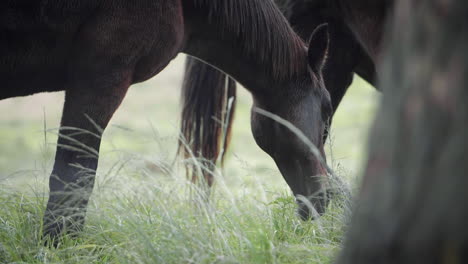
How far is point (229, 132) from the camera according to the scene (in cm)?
456

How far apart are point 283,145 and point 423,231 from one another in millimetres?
2306

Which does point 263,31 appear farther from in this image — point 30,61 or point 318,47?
point 30,61

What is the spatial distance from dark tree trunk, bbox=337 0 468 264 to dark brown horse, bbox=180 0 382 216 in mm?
1988

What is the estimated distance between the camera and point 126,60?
2.75m

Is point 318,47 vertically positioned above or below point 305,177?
above

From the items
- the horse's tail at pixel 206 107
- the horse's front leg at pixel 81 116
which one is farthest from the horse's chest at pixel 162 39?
the horse's tail at pixel 206 107

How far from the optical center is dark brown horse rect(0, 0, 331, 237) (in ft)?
8.64

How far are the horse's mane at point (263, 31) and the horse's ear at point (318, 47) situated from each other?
2.2 inches

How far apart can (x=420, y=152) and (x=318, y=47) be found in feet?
7.60

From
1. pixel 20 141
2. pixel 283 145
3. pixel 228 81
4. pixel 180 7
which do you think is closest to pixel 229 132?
pixel 228 81

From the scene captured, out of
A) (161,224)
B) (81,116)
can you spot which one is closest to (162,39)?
(81,116)

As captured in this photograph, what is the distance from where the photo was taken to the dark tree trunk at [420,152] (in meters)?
1.06

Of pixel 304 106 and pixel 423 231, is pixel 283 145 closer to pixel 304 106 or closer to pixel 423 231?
pixel 304 106

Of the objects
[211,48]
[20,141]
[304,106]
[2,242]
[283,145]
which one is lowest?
[20,141]
